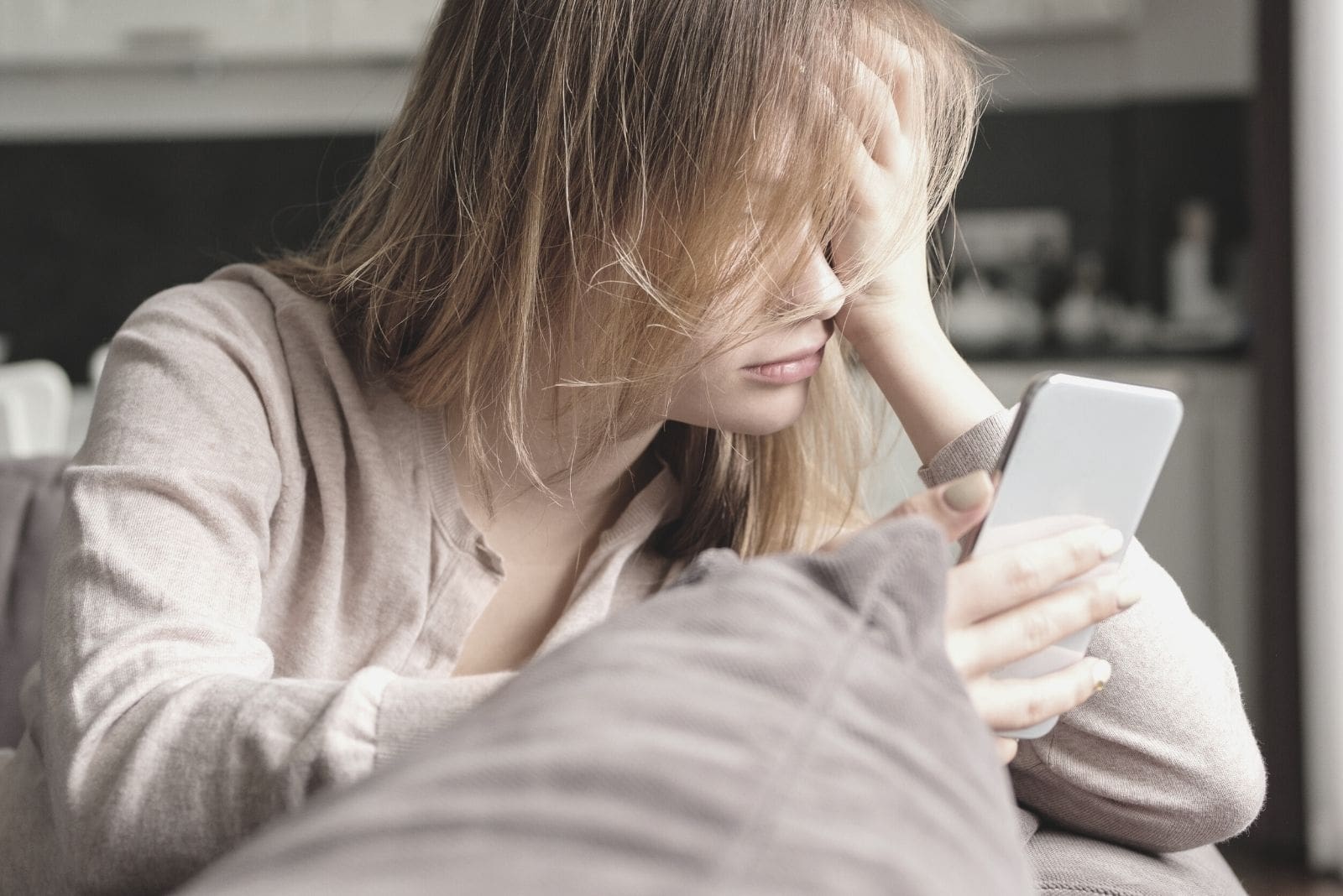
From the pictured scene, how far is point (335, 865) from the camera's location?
31 cm

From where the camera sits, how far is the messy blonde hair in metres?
0.85

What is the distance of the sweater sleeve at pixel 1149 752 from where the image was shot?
2.60ft

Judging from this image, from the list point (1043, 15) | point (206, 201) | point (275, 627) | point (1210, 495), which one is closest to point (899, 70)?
point (275, 627)

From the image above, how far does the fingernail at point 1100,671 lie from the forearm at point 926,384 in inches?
8.5

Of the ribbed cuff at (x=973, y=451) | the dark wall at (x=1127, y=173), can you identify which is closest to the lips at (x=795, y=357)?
the ribbed cuff at (x=973, y=451)

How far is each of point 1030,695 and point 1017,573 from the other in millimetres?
82

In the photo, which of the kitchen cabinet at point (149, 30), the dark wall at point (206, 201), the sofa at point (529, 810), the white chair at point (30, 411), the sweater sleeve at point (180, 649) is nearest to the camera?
the sofa at point (529, 810)

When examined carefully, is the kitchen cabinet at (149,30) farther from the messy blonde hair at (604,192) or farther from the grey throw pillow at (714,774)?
the grey throw pillow at (714,774)

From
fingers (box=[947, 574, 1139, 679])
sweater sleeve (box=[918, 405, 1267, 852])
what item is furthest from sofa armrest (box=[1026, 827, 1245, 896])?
fingers (box=[947, 574, 1139, 679])

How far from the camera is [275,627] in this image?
930 mm

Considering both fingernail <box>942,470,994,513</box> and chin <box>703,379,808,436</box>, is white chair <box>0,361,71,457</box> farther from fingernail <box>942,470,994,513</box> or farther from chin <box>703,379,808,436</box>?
fingernail <box>942,470,994,513</box>

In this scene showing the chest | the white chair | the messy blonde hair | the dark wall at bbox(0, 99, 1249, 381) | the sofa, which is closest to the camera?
the sofa

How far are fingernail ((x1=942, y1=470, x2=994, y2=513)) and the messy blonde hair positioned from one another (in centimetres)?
28

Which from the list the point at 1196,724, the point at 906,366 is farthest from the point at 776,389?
the point at 1196,724
